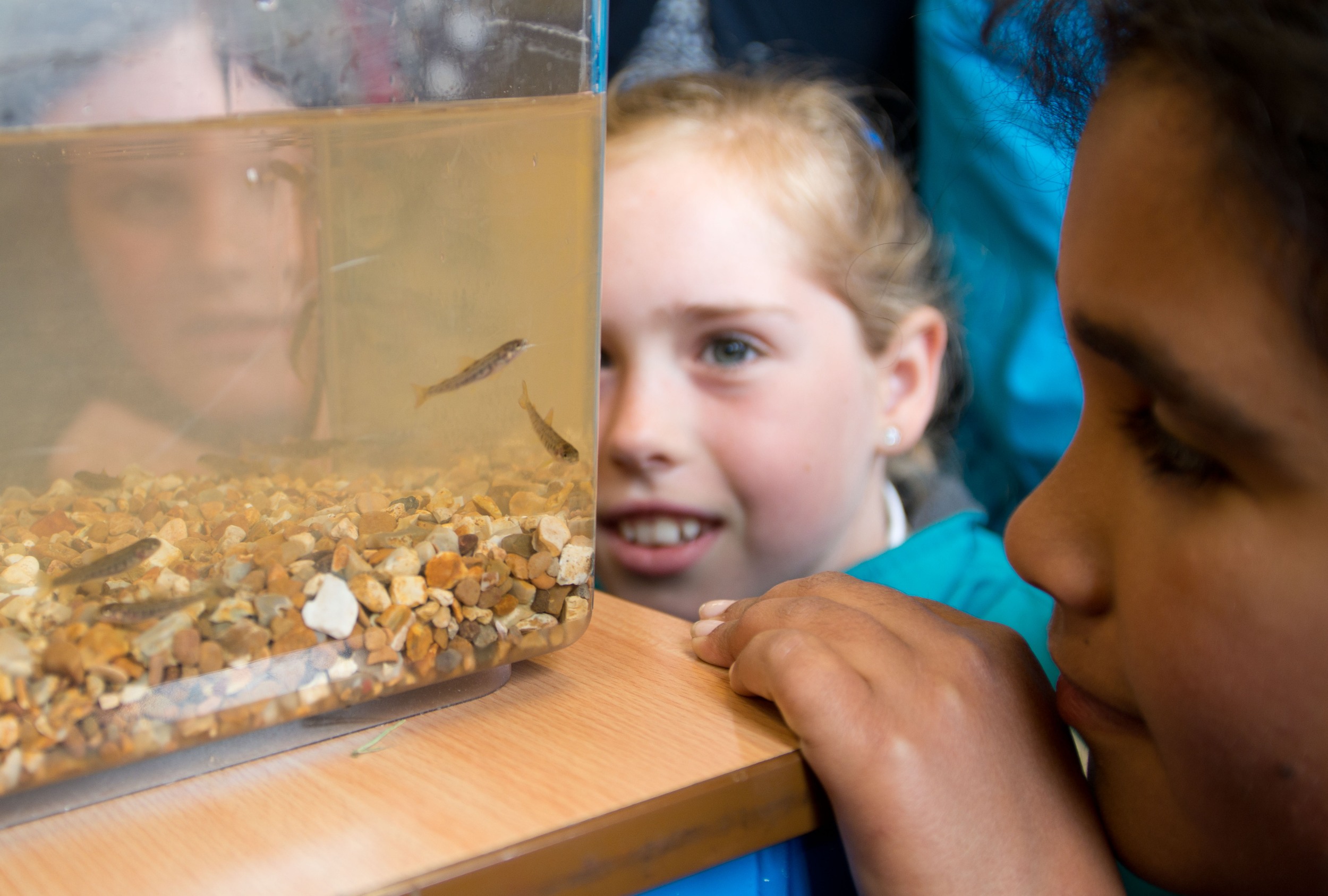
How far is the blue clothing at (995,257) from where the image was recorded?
1728 millimetres

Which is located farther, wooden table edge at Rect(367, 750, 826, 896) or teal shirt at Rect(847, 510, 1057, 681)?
teal shirt at Rect(847, 510, 1057, 681)

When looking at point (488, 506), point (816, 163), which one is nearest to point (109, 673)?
point (488, 506)

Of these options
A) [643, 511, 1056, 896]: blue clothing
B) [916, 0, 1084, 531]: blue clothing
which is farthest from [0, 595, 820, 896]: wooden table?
[916, 0, 1084, 531]: blue clothing

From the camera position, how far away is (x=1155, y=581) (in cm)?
51

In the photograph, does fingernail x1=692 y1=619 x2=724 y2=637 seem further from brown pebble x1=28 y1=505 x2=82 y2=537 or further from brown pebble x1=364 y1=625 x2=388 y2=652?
brown pebble x1=28 y1=505 x2=82 y2=537

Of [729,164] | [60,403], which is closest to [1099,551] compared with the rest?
[60,403]

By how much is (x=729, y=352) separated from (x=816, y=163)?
331 millimetres

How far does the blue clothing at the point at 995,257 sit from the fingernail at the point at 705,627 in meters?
1.18

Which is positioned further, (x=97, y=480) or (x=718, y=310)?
(x=718, y=310)

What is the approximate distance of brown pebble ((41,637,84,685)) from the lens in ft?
1.47

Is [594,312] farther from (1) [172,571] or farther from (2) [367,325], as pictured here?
(1) [172,571]

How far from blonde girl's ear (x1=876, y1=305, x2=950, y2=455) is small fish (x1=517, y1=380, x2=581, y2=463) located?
0.99m

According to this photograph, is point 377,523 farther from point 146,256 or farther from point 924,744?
point 924,744

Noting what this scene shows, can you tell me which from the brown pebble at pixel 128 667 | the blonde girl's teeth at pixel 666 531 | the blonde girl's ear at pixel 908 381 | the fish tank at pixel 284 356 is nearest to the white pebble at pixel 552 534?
the fish tank at pixel 284 356
